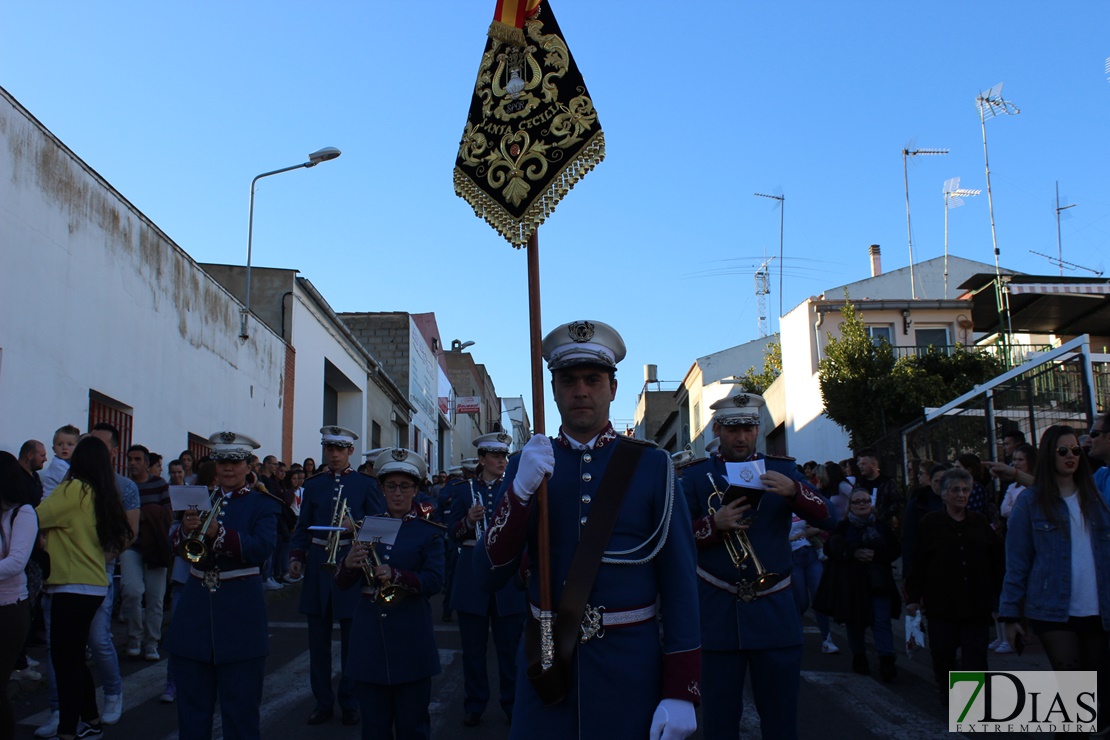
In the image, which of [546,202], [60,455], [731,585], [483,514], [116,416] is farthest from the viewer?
[116,416]

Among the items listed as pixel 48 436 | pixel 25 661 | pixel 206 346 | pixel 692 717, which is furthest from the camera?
pixel 206 346

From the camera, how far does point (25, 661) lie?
26.6 feet

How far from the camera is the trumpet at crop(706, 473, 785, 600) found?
508 cm

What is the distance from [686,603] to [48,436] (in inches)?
411

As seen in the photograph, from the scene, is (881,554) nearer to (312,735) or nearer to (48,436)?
(312,735)

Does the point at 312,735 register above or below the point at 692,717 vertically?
below

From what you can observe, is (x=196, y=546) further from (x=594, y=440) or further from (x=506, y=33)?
(x=506, y=33)

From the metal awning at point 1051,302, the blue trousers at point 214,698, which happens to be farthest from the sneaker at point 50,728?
the metal awning at point 1051,302

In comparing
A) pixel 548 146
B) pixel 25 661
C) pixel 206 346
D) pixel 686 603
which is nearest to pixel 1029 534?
pixel 686 603

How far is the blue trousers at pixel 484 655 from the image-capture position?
729 centimetres

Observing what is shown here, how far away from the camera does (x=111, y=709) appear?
697 cm

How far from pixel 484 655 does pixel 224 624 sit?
8.85 ft

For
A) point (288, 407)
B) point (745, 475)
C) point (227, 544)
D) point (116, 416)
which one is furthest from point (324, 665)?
point (288, 407)

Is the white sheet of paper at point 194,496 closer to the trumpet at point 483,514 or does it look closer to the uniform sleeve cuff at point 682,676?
the trumpet at point 483,514
